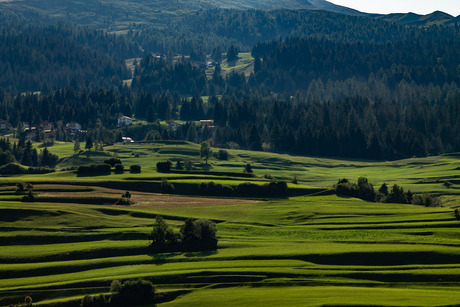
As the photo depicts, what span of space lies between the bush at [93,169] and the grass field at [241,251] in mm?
15311

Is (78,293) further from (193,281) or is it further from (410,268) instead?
(410,268)

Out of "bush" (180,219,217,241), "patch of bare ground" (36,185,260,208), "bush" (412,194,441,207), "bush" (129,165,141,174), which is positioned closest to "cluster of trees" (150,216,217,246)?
"bush" (180,219,217,241)

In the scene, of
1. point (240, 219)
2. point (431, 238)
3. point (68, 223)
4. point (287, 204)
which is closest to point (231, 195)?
point (287, 204)

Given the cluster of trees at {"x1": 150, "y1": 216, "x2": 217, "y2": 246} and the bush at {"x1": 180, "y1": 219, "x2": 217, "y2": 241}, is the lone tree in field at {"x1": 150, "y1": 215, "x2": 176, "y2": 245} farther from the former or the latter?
the bush at {"x1": 180, "y1": 219, "x2": 217, "y2": 241}

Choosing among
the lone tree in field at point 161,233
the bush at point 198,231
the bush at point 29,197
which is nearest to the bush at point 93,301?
the lone tree in field at point 161,233

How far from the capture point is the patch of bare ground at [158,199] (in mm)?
119000

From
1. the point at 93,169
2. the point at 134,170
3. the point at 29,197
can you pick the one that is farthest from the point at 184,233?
the point at 134,170

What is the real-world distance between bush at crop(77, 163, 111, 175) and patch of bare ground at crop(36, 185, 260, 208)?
16809 millimetres

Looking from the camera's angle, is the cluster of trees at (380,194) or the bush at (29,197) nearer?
the bush at (29,197)

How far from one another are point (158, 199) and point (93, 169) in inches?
1120

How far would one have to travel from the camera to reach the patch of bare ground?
4685 inches

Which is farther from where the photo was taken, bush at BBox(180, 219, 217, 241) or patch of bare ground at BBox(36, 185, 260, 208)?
patch of bare ground at BBox(36, 185, 260, 208)

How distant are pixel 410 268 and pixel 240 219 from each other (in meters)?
35.9

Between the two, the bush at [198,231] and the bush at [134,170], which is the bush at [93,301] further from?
the bush at [134,170]
